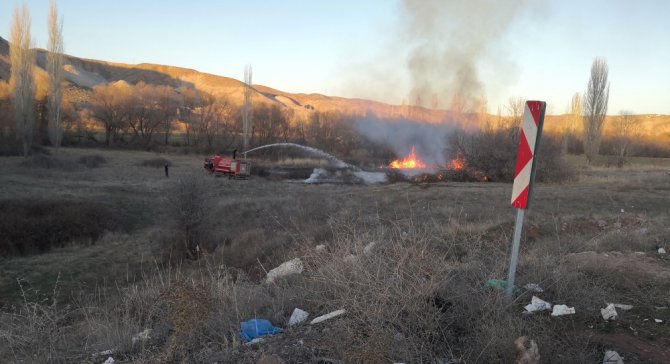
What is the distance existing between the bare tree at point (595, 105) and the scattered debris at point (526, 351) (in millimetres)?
57187

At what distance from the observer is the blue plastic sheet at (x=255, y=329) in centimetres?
444

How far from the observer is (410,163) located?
135 ft

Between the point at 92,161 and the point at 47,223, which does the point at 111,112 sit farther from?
the point at 47,223

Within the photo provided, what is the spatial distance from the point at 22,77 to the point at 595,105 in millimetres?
59092

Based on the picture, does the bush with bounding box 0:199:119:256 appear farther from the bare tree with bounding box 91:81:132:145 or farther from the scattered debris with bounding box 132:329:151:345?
the bare tree with bounding box 91:81:132:145

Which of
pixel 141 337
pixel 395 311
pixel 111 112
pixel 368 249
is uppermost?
pixel 111 112

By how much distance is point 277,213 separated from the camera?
19562mm

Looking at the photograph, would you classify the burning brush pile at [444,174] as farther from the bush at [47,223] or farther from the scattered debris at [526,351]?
the scattered debris at [526,351]

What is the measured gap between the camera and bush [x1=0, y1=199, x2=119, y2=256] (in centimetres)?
1645

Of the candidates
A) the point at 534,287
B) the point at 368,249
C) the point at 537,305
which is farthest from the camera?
the point at 368,249

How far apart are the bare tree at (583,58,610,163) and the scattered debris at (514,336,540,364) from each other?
57187 mm

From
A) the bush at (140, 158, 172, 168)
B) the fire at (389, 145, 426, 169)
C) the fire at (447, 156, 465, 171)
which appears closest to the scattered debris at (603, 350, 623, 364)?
the fire at (447, 156, 465, 171)

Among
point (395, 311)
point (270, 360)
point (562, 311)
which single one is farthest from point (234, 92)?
point (270, 360)

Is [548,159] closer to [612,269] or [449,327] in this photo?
[612,269]
